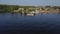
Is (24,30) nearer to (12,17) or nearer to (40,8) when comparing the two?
(12,17)

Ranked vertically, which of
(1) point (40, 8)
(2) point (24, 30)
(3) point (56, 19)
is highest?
(1) point (40, 8)

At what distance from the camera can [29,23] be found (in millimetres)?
2461

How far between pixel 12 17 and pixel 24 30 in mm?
282

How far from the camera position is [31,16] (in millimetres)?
2455

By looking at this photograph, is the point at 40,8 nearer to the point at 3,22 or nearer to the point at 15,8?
the point at 15,8

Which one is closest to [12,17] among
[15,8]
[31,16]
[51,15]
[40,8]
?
[15,8]

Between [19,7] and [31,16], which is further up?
[19,7]

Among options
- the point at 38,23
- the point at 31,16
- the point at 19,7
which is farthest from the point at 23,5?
the point at 38,23

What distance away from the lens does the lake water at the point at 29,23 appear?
232 centimetres

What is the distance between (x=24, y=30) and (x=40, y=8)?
44 centimetres

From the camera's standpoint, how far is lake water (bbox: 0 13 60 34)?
2.32 m

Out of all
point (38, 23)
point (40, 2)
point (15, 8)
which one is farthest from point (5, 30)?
point (40, 2)

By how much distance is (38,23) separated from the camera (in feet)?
7.98

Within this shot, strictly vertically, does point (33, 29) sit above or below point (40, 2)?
below
